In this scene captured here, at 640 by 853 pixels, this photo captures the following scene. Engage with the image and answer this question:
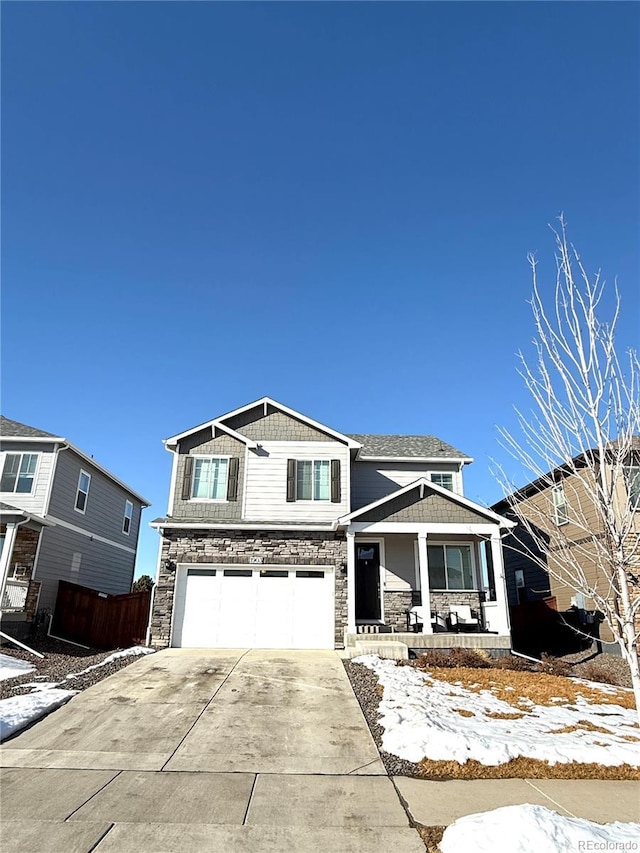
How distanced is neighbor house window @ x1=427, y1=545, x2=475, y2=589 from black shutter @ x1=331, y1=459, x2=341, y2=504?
328 centimetres

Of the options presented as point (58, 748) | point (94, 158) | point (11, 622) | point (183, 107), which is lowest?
point (58, 748)

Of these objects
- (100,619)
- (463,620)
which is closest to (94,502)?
(100,619)

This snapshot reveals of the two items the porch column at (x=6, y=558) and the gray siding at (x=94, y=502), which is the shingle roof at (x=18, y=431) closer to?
the gray siding at (x=94, y=502)

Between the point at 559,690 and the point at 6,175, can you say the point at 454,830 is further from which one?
the point at 6,175

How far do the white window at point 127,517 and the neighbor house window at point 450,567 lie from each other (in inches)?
567

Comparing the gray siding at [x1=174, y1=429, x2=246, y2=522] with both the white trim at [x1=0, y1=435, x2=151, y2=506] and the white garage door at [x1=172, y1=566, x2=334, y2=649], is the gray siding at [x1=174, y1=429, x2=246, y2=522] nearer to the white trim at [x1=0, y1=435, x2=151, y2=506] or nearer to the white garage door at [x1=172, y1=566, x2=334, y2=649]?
the white garage door at [x1=172, y1=566, x2=334, y2=649]

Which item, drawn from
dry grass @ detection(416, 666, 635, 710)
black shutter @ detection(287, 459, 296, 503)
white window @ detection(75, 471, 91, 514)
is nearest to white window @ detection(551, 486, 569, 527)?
dry grass @ detection(416, 666, 635, 710)

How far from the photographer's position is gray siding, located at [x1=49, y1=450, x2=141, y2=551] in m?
17.1

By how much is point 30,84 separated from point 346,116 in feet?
20.7

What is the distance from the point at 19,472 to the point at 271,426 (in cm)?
863

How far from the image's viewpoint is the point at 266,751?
6.17 metres

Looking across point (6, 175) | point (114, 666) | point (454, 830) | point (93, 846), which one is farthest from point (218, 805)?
point (6, 175)

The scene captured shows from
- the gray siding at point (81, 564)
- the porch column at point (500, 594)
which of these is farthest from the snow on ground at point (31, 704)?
the porch column at point (500, 594)

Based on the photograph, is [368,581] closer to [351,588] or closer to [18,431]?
[351,588]
